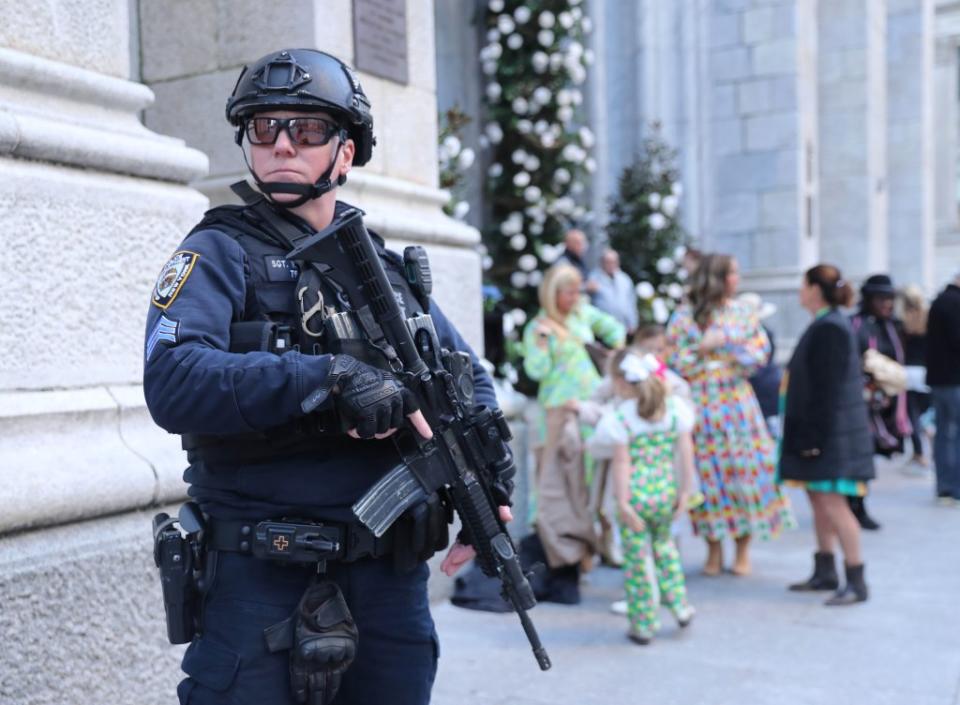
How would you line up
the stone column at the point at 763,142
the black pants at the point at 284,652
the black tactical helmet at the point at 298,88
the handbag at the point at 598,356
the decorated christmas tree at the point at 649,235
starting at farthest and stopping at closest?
the stone column at the point at 763,142, the decorated christmas tree at the point at 649,235, the handbag at the point at 598,356, the black tactical helmet at the point at 298,88, the black pants at the point at 284,652

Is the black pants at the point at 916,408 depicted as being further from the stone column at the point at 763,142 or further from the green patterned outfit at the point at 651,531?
the green patterned outfit at the point at 651,531

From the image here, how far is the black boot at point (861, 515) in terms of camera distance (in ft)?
23.1

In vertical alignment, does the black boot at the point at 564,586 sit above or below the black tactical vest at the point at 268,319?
below

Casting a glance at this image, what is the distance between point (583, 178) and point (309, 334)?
26.1 feet

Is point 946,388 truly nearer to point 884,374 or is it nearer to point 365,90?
point 884,374

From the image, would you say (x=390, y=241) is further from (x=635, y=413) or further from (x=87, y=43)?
(x=87, y=43)

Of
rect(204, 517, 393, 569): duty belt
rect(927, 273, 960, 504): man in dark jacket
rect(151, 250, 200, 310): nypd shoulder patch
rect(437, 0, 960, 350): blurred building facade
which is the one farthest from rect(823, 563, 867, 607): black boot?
rect(437, 0, 960, 350): blurred building facade

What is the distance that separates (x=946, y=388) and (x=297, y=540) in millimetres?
7324

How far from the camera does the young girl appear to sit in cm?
457

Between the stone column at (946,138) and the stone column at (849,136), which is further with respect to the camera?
the stone column at (946,138)

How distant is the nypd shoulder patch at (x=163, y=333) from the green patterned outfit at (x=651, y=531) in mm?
3015

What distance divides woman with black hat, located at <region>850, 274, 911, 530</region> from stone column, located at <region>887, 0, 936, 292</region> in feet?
26.2

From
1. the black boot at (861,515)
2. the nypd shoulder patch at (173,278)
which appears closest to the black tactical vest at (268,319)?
the nypd shoulder patch at (173,278)

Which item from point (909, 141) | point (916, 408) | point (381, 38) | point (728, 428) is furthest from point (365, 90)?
point (909, 141)
